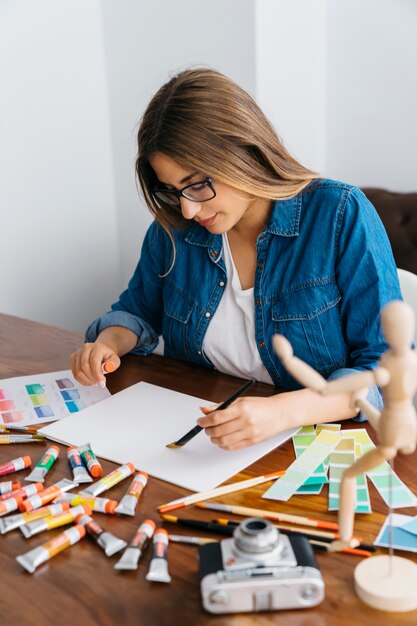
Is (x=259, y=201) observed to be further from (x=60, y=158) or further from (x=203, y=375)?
(x=60, y=158)

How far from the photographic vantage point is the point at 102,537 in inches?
34.8

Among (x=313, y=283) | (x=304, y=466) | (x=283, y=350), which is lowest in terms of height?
(x=304, y=466)

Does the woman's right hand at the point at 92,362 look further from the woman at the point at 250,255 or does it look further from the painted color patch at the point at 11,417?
the painted color patch at the point at 11,417

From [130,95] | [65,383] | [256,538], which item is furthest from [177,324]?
[130,95]

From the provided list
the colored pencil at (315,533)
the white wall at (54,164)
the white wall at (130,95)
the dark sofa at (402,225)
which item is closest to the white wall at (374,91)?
the white wall at (130,95)

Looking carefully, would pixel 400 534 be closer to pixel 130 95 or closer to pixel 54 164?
pixel 54 164

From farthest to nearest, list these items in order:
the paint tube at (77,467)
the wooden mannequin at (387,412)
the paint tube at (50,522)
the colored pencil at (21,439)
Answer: the colored pencil at (21,439)
the paint tube at (77,467)
the paint tube at (50,522)
the wooden mannequin at (387,412)

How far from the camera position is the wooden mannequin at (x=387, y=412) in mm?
658

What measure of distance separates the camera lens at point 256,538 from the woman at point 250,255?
326mm

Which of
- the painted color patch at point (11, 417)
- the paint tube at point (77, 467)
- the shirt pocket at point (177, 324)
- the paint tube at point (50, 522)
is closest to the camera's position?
the paint tube at point (50, 522)

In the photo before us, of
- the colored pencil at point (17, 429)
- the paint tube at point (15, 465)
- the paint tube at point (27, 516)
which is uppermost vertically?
the paint tube at point (27, 516)

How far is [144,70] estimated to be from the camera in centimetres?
268

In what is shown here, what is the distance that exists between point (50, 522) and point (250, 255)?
717mm

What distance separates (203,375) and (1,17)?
1.56 meters
